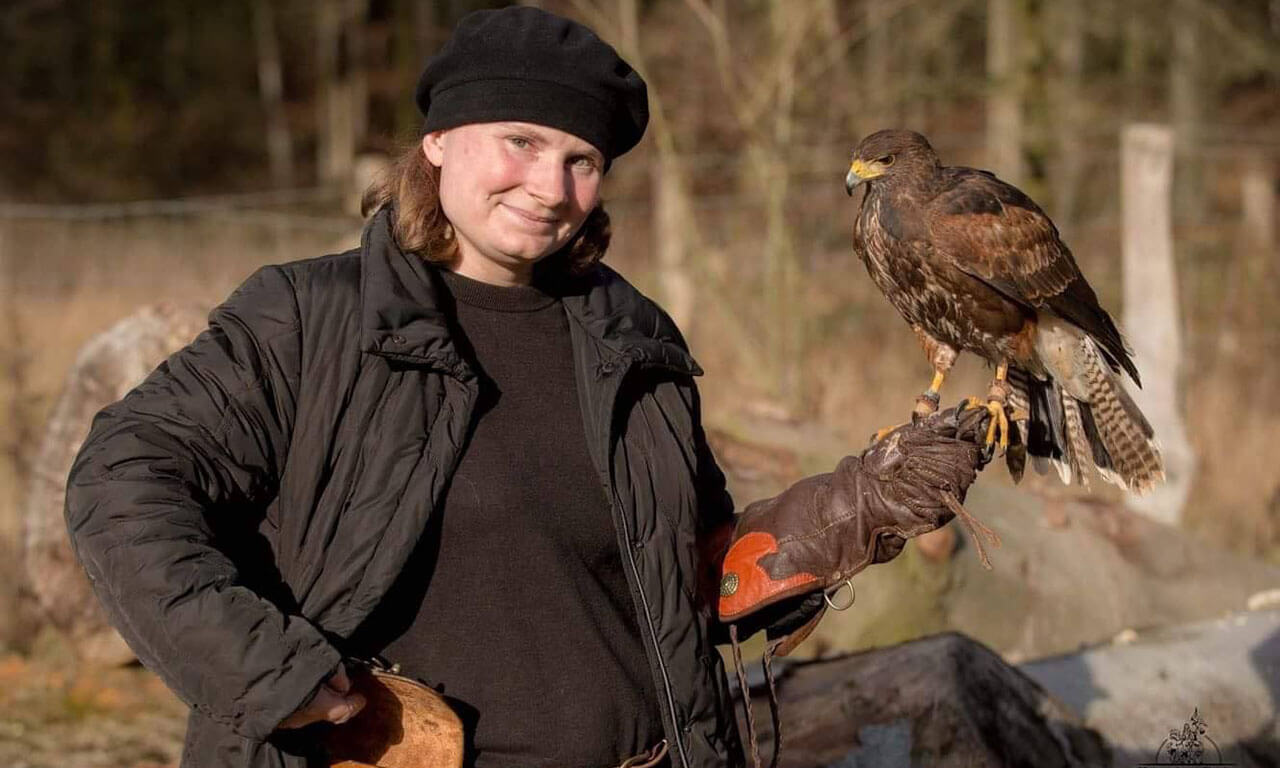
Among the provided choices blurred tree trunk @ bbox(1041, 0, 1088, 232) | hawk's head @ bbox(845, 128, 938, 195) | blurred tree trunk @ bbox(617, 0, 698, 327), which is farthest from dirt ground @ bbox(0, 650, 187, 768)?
blurred tree trunk @ bbox(1041, 0, 1088, 232)

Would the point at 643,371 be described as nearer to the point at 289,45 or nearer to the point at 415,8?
the point at 415,8

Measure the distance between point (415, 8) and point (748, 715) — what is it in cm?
2644

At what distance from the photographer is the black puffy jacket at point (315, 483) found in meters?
1.92

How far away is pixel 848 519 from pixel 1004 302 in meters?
0.90

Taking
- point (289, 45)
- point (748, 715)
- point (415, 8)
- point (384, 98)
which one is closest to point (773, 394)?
point (748, 715)

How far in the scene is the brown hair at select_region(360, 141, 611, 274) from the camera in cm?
234

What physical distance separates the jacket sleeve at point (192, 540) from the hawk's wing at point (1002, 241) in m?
1.67

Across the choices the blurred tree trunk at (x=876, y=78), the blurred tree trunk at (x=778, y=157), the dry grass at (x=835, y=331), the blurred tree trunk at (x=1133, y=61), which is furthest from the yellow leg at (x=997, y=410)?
the blurred tree trunk at (x=1133, y=61)

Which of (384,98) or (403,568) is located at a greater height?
(384,98)

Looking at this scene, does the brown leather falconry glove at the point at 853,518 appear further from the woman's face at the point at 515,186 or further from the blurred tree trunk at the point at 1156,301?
the blurred tree trunk at the point at 1156,301

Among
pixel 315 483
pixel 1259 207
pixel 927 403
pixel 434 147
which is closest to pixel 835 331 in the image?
pixel 1259 207

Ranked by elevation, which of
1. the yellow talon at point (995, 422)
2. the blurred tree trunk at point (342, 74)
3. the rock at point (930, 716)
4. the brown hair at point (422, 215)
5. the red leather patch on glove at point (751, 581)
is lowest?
the rock at point (930, 716)

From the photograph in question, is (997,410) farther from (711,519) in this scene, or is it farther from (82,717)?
(82,717)

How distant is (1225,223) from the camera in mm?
8109
